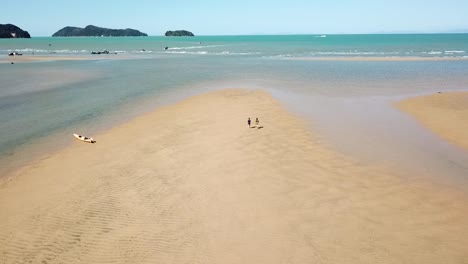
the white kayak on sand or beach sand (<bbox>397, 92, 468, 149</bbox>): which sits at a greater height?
beach sand (<bbox>397, 92, 468, 149</bbox>)

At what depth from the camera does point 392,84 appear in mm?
33875

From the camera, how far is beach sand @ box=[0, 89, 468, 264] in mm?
8773

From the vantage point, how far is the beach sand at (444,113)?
17.9 meters

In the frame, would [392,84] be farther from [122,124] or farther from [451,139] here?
[122,124]

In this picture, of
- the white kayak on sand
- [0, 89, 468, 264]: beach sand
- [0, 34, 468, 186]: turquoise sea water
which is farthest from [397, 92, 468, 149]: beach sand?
the white kayak on sand

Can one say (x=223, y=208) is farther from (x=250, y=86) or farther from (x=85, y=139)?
(x=250, y=86)

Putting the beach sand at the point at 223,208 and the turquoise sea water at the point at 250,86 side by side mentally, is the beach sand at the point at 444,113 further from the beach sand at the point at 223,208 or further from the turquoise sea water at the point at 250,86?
the beach sand at the point at 223,208

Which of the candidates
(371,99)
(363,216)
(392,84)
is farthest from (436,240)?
(392,84)

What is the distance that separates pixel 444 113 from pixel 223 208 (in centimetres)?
1759

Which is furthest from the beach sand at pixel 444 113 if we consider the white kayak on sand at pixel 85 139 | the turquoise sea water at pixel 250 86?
the white kayak on sand at pixel 85 139

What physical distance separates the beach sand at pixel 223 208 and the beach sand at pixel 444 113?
682cm

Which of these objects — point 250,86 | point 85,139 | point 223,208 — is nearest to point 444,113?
point 250,86

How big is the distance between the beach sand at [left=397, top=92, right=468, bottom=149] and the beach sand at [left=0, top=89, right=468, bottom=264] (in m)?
→ 6.82

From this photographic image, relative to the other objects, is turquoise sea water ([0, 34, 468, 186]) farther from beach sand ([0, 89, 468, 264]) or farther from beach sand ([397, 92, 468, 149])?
beach sand ([0, 89, 468, 264])
